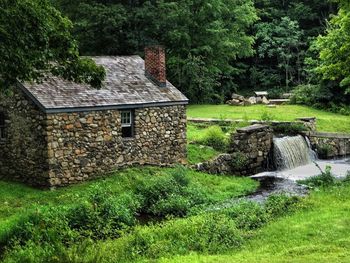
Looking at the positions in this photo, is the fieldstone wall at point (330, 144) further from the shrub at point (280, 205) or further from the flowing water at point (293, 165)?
the shrub at point (280, 205)

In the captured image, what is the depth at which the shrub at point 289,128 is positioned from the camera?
30047 mm

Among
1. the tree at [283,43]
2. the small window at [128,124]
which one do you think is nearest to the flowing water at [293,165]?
the small window at [128,124]

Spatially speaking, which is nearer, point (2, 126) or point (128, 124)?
point (2, 126)

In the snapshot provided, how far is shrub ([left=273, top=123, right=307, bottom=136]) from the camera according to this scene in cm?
3005

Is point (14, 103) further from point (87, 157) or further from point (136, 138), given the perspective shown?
point (136, 138)

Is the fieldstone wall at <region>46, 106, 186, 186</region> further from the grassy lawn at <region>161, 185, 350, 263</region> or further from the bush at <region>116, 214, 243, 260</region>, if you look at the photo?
the grassy lawn at <region>161, 185, 350, 263</region>

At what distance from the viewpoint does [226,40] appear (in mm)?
43812

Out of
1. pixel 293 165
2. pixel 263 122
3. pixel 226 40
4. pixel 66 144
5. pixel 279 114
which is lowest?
pixel 293 165

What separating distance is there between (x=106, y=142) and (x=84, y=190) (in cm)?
254

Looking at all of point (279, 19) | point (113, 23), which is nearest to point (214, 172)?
point (113, 23)

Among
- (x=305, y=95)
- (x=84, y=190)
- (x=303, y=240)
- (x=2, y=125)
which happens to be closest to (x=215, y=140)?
(x=84, y=190)

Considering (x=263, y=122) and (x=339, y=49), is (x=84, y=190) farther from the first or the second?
(x=263, y=122)

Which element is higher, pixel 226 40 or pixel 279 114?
pixel 226 40

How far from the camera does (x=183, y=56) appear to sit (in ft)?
142
